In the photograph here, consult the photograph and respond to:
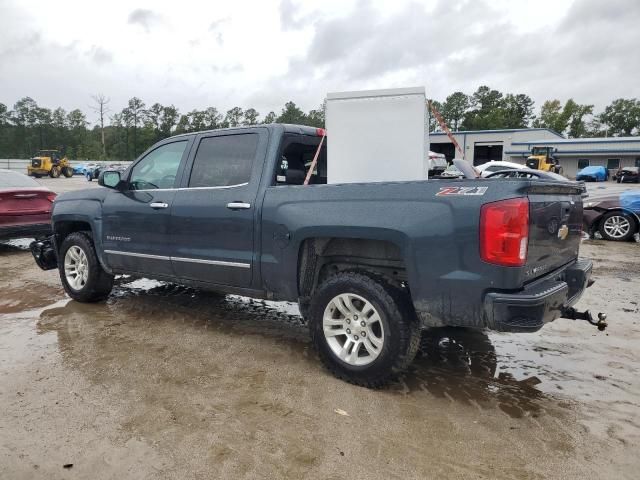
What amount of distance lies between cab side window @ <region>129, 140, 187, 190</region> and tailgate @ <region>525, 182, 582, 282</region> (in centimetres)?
330

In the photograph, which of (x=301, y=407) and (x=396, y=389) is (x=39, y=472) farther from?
(x=396, y=389)

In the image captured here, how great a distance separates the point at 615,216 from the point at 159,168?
9793 mm

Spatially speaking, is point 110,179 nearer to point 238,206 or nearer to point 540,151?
point 238,206

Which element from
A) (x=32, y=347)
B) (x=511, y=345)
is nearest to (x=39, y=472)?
(x=32, y=347)

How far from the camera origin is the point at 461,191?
3023mm

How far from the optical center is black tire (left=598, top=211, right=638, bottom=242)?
10352mm

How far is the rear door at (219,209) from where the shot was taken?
4.12m

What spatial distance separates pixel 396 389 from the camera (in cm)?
349

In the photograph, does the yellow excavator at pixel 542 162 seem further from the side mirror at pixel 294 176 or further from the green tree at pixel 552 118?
the green tree at pixel 552 118

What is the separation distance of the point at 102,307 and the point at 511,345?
4.38 m

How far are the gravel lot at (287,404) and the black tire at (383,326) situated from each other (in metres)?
0.13

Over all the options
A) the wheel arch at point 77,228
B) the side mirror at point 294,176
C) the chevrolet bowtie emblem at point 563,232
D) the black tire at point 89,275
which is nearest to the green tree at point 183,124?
the wheel arch at point 77,228

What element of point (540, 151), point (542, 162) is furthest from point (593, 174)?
point (542, 162)

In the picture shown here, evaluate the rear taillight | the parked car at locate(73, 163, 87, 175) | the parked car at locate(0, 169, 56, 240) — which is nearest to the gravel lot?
the rear taillight
